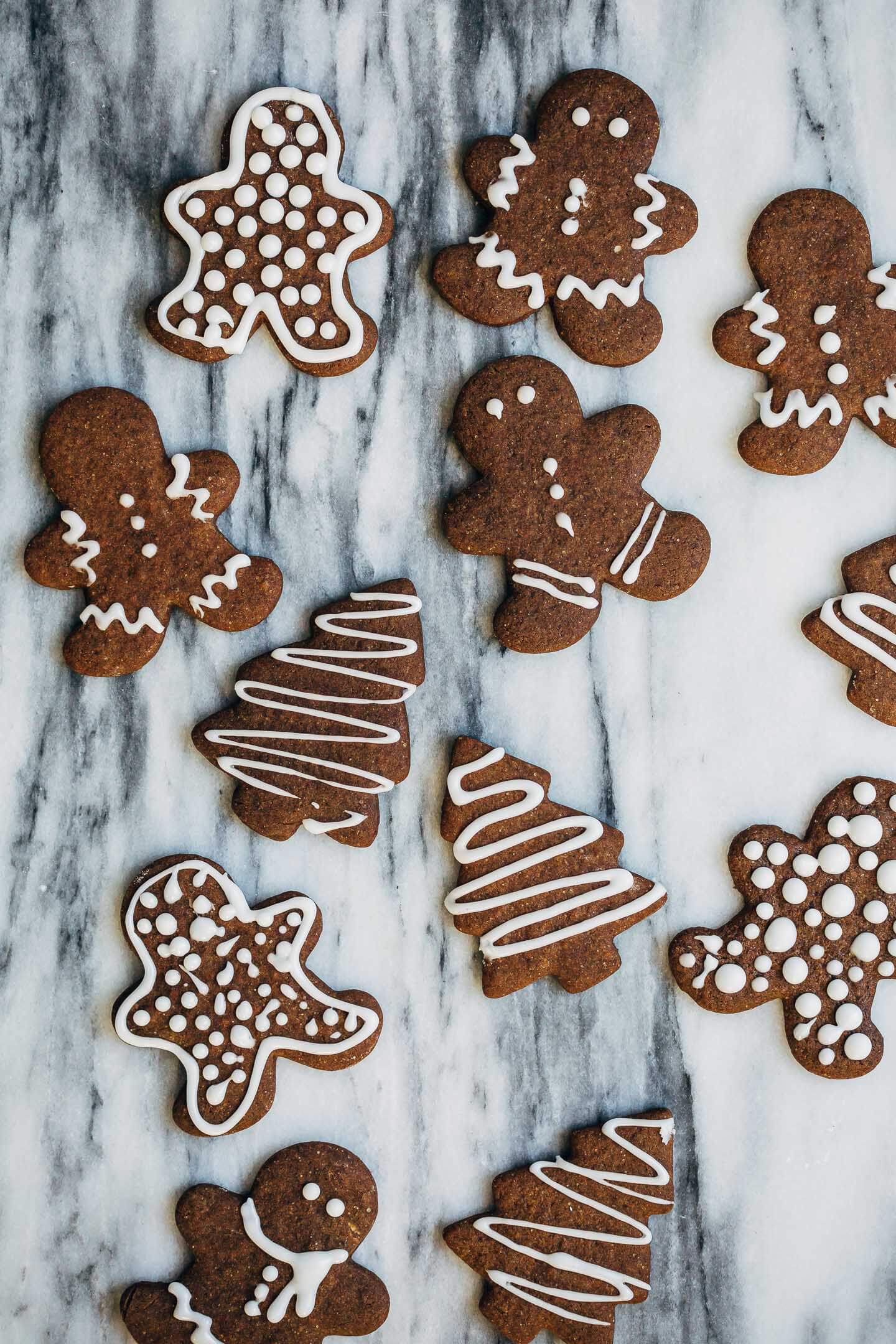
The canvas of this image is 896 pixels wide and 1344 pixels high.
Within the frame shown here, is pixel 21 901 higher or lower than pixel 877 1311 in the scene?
higher

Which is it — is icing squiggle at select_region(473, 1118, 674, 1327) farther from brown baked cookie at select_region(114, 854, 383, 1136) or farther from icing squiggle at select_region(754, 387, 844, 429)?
icing squiggle at select_region(754, 387, 844, 429)

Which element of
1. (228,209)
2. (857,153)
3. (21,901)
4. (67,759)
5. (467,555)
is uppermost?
(857,153)

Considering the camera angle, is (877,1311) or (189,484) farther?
(877,1311)

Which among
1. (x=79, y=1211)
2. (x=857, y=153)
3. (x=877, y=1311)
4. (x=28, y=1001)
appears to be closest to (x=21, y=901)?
(x=28, y=1001)

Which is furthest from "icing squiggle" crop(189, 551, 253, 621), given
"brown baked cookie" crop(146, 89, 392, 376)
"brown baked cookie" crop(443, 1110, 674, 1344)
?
"brown baked cookie" crop(443, 1110, 674, 1344)

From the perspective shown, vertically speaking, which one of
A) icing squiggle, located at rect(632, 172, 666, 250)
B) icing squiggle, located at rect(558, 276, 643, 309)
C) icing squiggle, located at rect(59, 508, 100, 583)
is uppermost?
icing squiggle, located at rect(632, 172, 666, 250)

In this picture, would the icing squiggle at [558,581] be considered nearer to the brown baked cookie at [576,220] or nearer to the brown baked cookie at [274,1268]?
the brown baked cookie at [576,220]

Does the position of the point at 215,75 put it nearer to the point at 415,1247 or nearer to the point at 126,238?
the point at 126,238
